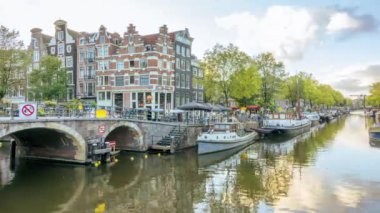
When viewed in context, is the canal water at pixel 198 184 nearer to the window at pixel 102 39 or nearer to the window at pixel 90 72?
the window at pixel 102 39

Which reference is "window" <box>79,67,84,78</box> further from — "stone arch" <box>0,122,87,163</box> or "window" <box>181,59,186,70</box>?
"stone arch" <box>0,122,87,163</box>

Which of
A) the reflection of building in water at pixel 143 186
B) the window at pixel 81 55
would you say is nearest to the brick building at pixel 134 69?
the window at pixel 81 55

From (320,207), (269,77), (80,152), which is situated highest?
(269,77)

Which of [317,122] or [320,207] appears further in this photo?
[317,122]

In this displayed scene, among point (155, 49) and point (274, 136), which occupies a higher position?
point (155, 49)

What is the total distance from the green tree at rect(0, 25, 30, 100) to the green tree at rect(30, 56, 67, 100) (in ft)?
30.5

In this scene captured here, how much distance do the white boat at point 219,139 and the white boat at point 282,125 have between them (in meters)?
13.8

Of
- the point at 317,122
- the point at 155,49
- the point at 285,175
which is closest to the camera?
the point at 285,175

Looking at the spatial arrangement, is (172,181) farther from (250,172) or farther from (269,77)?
(269,77)

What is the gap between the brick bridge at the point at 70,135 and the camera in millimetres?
20281

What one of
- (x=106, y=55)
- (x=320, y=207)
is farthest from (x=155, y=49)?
(x=320, y=207)

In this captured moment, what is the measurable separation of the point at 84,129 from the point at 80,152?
1.81 metres

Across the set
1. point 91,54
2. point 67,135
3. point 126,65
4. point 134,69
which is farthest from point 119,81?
point 67,135

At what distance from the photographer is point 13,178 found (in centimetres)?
1959
